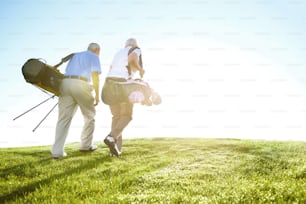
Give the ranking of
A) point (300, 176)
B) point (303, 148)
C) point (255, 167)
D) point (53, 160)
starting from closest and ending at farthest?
1. point (300, 176)
2. point (255, 167)
3. point (53, 160)
4. point (303, 148)

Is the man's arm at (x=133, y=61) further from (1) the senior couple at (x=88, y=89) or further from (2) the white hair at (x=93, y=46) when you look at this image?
(2) the white hair at (x=93, y=46)

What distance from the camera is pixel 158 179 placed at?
662cm

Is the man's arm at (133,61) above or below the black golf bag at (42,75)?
above

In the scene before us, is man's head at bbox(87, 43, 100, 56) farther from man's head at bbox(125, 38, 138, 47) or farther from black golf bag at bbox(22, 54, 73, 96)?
black golf bag at bbox(22, 54, 73, 96)

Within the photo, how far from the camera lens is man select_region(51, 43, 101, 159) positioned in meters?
9.44

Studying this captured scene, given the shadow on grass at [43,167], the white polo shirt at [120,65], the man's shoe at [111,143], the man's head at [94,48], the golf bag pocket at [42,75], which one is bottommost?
the shadow on grass at [43,167]

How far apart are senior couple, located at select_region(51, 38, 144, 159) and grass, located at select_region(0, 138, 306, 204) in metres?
0.82

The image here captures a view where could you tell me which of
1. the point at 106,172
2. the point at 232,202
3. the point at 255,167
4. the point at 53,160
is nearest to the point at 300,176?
the point at 255,167

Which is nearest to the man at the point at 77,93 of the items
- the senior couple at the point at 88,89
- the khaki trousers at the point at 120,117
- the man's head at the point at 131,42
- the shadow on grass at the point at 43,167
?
the senior couple at the point at 88,89

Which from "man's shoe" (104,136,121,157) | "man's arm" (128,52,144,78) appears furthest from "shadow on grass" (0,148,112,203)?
"man's arm" (128,52,144,78)

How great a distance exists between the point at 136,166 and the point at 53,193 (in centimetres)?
291

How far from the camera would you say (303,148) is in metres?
11.8

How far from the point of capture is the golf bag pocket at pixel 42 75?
9.14m

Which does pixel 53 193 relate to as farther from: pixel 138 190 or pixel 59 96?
pixel 59 96
